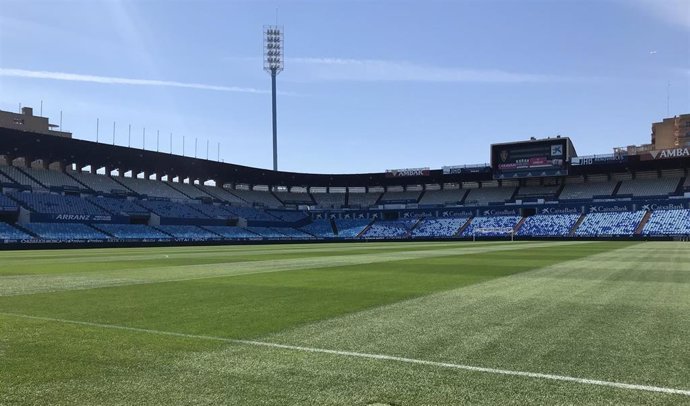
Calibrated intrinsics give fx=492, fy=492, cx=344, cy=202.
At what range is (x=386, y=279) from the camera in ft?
54.3

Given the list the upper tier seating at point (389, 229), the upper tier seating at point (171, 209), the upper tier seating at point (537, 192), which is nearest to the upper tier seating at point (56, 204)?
the upper tier seating at point (171, 209)

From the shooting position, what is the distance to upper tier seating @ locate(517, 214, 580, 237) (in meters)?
74.1

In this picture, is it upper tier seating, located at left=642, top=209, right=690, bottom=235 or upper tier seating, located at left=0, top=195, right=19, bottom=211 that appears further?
upper tier seating, located at left=642, top=209, right=690, bottom=235

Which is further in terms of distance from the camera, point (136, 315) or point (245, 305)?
point (245, 305)

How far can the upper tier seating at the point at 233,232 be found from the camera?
73.3m

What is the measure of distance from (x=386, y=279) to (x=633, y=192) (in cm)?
7545

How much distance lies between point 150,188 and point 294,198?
31911 mm

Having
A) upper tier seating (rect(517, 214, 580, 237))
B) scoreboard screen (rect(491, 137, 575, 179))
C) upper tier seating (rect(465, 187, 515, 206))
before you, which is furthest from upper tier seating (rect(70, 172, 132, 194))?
upper tier seating (rect(517, 214, 580, 237))

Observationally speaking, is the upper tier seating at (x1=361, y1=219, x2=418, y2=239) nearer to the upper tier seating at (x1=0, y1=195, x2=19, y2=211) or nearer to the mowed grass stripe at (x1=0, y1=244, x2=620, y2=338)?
the upper tier seating at (x1=0, y1=195, x2=19, y2=211)

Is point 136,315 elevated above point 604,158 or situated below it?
below

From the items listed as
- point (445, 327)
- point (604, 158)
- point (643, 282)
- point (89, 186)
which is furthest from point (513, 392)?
point (604, 158)

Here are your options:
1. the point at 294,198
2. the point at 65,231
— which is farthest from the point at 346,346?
the point at 294,198

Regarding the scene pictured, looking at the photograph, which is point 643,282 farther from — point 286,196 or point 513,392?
point 286,196

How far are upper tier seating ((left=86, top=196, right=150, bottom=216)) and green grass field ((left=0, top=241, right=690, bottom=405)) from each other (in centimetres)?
5937
